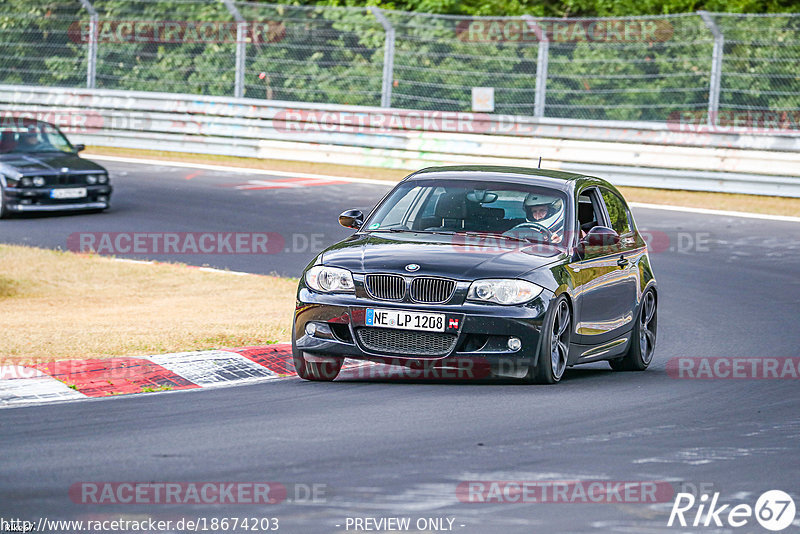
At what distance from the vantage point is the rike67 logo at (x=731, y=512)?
229 inches

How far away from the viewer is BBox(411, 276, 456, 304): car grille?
355 inches

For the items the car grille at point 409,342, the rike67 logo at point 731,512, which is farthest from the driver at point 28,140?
the rike67 logo at point 731,512

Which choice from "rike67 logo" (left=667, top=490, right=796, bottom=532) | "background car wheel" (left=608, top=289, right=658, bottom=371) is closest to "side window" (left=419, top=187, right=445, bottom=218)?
"background car wheel" (left=608, top=289, right=658, bottom=371)

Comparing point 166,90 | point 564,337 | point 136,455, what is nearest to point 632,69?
point 166,90

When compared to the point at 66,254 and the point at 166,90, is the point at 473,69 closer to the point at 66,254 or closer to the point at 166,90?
the point at 166,90

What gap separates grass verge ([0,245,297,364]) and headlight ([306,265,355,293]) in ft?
5.19

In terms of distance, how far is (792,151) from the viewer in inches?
880

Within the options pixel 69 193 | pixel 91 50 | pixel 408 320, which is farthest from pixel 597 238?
pixel 91 50

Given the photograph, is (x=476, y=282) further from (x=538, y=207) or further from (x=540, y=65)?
(x=540, y=65)

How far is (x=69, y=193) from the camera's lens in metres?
20.7

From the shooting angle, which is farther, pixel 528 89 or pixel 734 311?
pixel 528 89

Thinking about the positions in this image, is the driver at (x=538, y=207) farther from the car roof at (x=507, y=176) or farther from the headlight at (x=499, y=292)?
the headlight at (x=499, y=292)

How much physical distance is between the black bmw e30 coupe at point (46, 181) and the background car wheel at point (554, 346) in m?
12.7

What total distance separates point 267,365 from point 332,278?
123 centimetres
